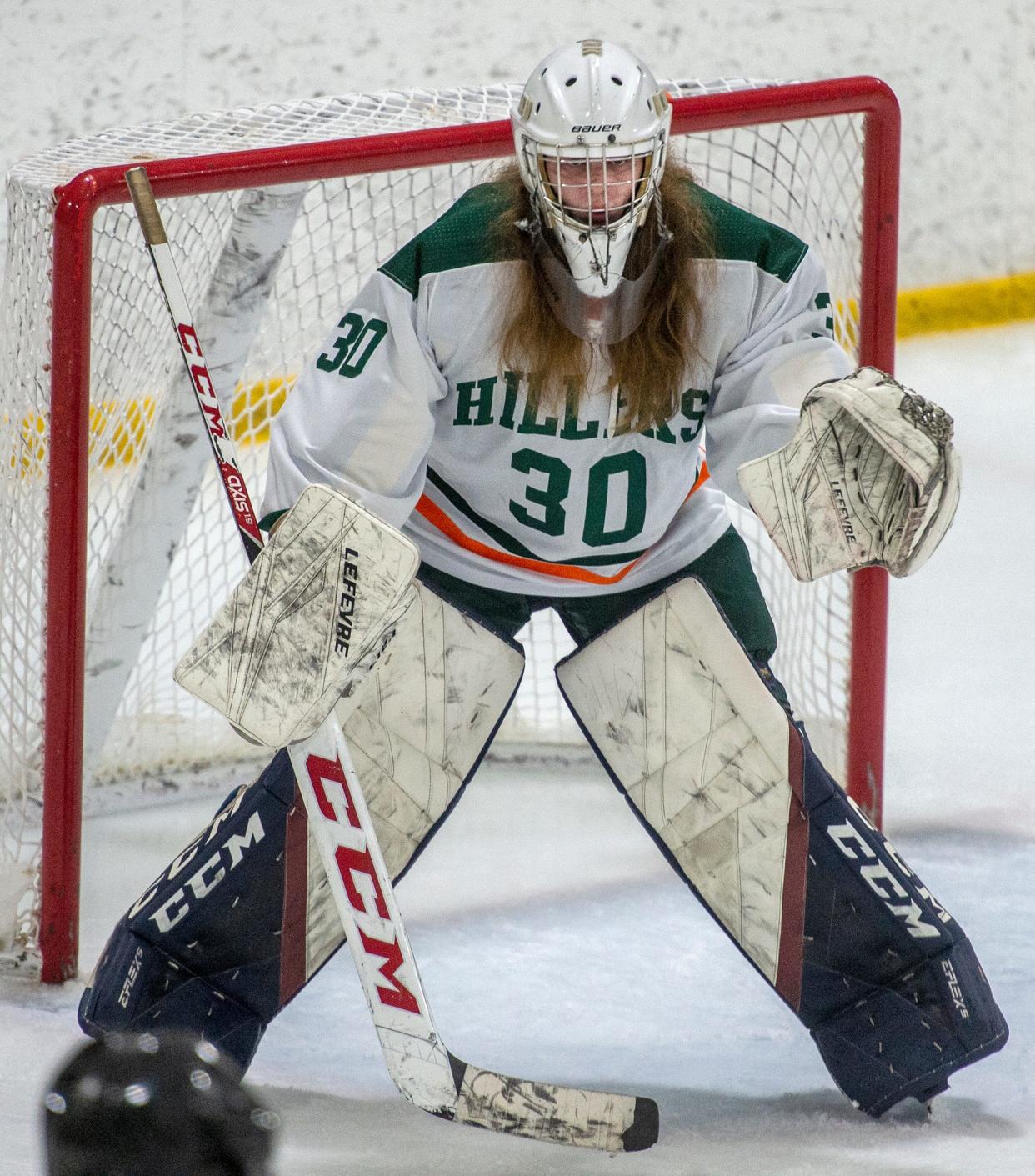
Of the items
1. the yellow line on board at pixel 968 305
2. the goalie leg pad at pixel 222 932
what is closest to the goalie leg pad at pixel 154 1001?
the goalie leg pad at pixel 222 932

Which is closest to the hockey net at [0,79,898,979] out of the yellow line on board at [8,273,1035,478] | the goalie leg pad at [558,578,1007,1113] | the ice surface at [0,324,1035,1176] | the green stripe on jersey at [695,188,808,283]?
the yellow line on board at [8,273,1035,478]

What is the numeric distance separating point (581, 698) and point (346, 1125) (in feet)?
1.61

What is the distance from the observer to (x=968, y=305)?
4.38 metres

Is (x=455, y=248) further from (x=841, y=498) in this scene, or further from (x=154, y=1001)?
(x=154, y=1001)

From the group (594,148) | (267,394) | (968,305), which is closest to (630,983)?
(594,148)

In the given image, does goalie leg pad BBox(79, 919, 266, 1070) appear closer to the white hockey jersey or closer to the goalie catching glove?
the goalie catching glove

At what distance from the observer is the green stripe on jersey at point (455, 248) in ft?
5.22

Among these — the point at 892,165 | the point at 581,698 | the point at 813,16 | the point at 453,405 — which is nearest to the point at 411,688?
the point at 581,698

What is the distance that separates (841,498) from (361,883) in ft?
1.81

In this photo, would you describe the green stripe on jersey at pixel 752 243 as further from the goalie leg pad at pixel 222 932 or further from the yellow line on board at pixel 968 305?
the yellow line on board at pixel 968 305

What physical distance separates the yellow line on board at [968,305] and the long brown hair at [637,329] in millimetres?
2881

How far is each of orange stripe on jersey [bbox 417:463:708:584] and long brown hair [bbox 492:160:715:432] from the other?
0.19m

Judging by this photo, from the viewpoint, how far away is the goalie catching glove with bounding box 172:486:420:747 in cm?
143

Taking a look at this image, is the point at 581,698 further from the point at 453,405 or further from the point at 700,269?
the point at 700,269
